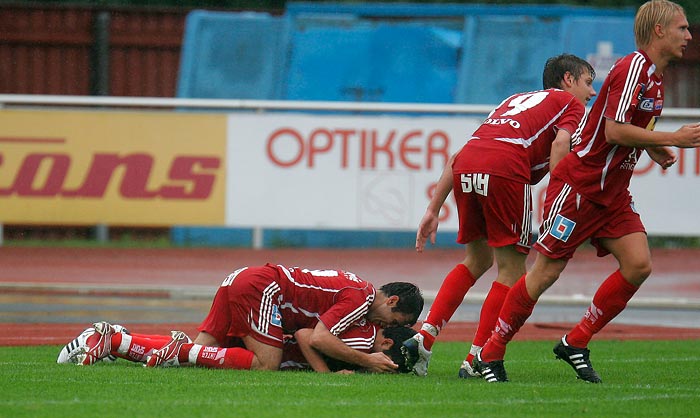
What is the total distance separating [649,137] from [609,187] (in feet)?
1.56

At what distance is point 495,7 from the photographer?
838 inches

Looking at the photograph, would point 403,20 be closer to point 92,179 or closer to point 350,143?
point 350,143

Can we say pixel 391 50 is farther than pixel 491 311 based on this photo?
Yes

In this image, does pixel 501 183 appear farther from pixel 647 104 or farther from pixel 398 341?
pixel 398 341

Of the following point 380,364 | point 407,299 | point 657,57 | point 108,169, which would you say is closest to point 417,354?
point 380,364

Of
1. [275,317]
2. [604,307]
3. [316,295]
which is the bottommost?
[275,317]

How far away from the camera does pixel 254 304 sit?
8227mm

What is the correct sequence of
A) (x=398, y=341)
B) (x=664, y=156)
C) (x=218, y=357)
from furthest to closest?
(x=398, y=341), (x=218, y=357), (x=664, y=156)

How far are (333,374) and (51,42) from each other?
50.0 ft

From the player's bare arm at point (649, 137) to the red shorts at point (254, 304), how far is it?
242cm

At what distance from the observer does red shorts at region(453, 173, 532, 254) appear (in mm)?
7926

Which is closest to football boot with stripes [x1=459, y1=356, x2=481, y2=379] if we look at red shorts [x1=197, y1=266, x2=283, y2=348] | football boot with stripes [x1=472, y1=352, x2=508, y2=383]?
football boot with stripes [x1=472, y1=352, x2=508, y2=383]

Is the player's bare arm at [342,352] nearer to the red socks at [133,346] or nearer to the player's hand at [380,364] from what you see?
the player's hand at [380,364]

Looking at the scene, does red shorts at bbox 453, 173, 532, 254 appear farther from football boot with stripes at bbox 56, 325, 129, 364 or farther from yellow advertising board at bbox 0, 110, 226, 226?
yellow advertising board at bbox 0, 110, 226, 226
